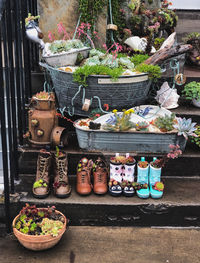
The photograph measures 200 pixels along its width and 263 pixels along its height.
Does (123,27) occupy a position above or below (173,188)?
above

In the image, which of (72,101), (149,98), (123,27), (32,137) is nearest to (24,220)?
(32,137)

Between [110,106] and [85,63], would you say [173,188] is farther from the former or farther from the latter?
[85,63]

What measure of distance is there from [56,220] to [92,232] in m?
0.34

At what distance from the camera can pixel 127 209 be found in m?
2.69

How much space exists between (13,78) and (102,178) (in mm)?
1124

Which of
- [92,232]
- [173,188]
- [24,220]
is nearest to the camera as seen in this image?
[24,220]

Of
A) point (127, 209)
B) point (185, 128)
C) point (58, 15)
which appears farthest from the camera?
point (58, 15)

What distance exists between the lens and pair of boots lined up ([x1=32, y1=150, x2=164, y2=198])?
2.73 meters

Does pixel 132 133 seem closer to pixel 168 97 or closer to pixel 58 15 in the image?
pixel 168 97

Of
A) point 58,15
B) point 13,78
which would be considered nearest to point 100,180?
point 13,78

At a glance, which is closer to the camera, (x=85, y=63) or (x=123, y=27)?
(x=85, y=63)

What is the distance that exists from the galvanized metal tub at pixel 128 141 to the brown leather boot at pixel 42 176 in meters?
0.38

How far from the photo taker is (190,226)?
9.11 feet

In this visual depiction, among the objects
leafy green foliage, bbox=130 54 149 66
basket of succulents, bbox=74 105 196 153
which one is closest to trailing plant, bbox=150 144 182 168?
basket of succulents, bbox=74 105 196 153
